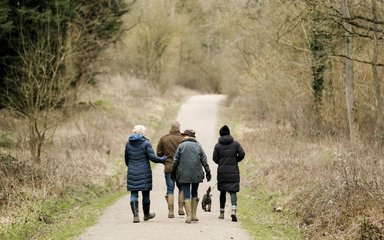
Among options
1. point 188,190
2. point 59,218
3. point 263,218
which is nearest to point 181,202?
point 188,190

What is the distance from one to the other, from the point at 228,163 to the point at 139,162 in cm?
187

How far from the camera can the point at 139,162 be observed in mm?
11883

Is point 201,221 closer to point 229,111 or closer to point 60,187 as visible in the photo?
point 60,187

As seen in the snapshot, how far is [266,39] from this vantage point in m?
30.2

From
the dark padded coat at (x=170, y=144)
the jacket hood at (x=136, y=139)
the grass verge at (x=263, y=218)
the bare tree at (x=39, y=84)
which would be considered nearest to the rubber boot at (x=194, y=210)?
the grass verge at (x=263, y=218)

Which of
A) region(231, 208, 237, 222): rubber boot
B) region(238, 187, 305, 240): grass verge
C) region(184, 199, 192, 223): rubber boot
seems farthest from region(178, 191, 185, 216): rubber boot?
region(238, 187, 305, 240): grass verge

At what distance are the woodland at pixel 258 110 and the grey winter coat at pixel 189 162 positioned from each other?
8.04 feet

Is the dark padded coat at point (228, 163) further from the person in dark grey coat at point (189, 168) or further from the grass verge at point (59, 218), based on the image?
the grass verge at point (59, 218)

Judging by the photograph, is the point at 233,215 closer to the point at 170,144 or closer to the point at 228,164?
the point at 228,164

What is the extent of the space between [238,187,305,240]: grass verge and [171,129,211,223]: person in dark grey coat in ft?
3.89

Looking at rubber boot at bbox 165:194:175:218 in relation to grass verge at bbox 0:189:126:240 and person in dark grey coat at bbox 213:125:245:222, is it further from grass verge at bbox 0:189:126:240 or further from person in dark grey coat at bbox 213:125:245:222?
grass verge at bbox 0:189:126:240

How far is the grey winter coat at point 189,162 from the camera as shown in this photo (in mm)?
11695

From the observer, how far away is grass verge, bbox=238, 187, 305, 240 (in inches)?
447

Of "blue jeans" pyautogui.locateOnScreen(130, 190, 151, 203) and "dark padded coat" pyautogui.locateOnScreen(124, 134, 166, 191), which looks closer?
"dark padded coat" pyautogui.locateOnScreen(124, 134, 166, 191)
